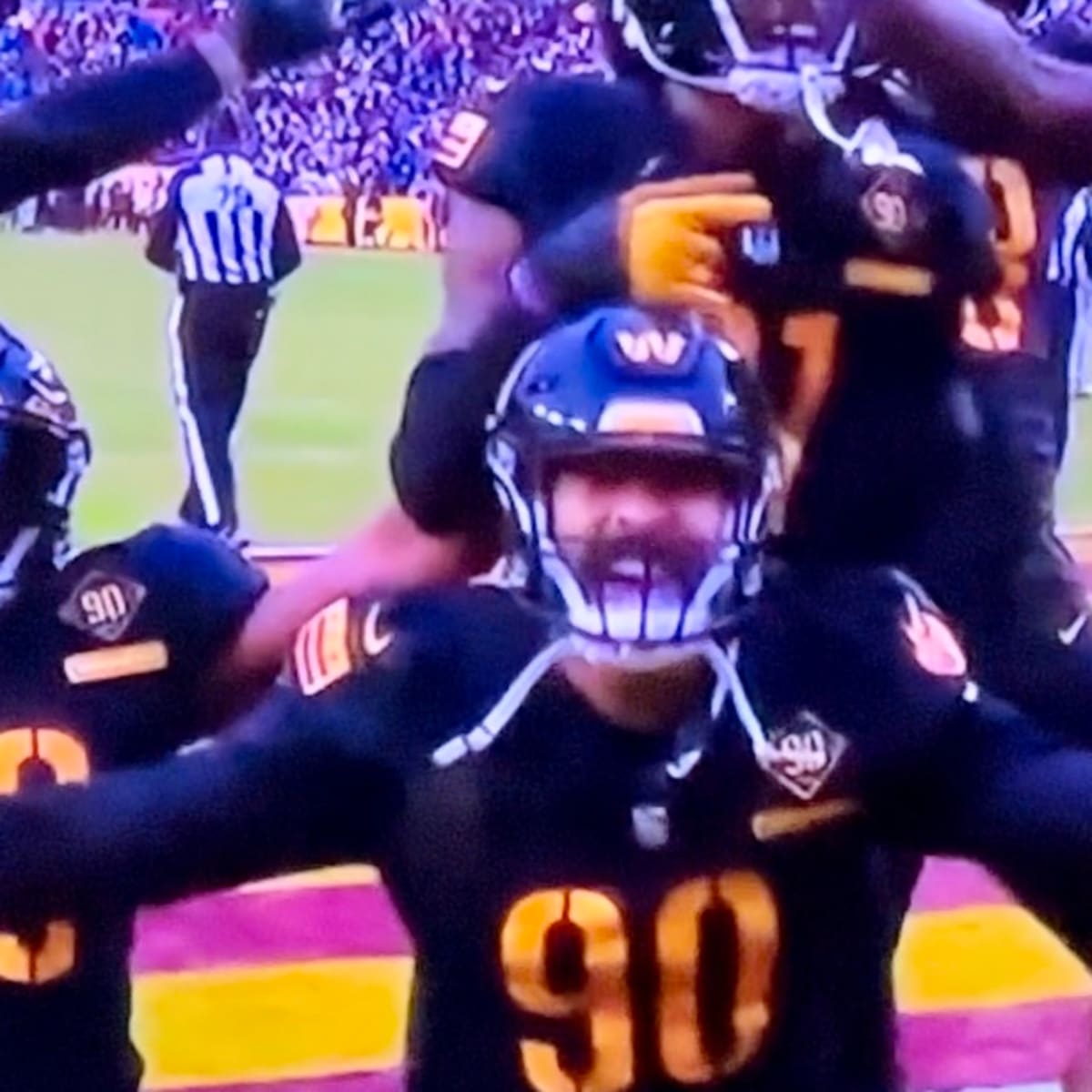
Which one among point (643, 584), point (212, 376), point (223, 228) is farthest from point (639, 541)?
point (212, 376)

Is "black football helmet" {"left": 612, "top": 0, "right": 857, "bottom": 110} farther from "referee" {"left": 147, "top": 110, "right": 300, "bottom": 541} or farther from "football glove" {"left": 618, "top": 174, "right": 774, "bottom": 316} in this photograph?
"referee" {"left": 147, "top": 110, "right": 300, "bottom": 541}

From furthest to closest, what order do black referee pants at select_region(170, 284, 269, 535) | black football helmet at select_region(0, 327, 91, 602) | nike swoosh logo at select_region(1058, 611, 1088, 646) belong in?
black referee pants at select_region(170, 284, 269, 535)
nike swoosh logo at select_region(1058, 611, 1088, 646)
black football helmet at select_region(0, 327, 91, 602)

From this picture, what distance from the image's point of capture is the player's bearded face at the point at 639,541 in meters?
1.25

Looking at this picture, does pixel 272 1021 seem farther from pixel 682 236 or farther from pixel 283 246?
pixel 682 236

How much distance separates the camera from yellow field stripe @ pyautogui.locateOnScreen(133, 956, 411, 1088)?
1878 mm

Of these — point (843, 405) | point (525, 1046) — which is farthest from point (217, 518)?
point (525, 1046)

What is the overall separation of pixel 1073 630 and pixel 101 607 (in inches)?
21.2

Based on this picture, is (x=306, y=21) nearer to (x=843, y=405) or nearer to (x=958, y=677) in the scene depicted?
(x=843, y=405)

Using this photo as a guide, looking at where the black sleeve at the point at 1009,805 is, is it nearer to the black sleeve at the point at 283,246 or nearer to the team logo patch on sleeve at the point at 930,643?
the team logo patch on sleeve at the point at 930,643

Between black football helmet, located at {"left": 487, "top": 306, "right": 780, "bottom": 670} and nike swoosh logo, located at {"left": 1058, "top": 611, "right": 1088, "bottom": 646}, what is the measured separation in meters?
0.40

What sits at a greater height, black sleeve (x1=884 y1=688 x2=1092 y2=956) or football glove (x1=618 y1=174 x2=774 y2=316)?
football glove (x1=618 y1=174 x2=774 y2=316)

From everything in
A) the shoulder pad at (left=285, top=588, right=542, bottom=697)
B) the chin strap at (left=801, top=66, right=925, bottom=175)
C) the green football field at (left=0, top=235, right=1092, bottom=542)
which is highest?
the chin strap at (left=801, top=66, right=925, bottom=175)

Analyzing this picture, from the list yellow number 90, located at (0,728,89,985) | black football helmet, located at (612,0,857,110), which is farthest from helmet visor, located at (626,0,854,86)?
yellow number 90, located at (0,728,89,985)

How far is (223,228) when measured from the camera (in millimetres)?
1803
